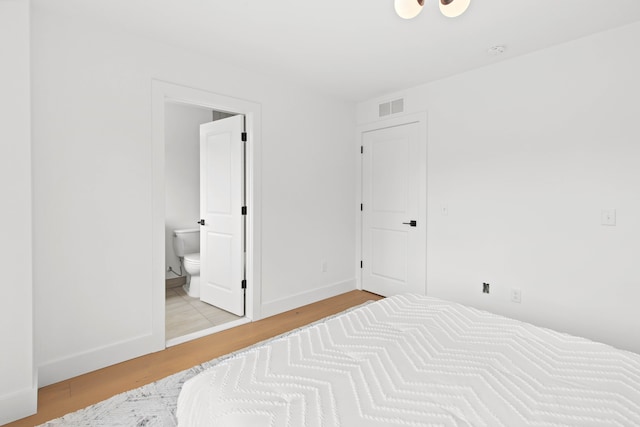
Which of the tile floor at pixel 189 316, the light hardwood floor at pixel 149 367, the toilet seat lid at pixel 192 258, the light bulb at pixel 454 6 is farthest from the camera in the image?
the toilet seat lid at pixel 192 258

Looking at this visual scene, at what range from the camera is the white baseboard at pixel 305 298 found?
3.40m

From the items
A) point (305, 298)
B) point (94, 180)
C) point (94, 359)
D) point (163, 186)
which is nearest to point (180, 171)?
point (163, 186)

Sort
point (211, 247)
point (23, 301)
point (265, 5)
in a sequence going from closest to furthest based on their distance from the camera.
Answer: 1. point (23, 301)
2. point (265, 5)
3. point (211, 247)

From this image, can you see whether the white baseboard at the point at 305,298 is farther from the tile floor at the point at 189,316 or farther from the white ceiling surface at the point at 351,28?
the white ceiling surface at the point at 351,28

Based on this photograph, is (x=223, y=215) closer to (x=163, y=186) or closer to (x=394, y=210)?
(x=163, y=186)

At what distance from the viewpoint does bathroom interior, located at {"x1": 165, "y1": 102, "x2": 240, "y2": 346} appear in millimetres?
4071

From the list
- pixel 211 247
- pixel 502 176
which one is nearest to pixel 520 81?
pixel 502 176

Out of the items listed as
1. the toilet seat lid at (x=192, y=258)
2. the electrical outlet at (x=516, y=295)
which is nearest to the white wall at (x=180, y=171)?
the toilet seat lid at (x=192, y=258)

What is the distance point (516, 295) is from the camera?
114 inches

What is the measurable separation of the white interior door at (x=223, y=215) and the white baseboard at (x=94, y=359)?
3.12ft

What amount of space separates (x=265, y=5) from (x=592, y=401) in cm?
252

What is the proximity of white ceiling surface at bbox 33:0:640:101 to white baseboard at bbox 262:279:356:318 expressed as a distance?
233 cm

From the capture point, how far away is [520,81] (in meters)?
2.82

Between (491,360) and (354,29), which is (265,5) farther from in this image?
(491,360)
